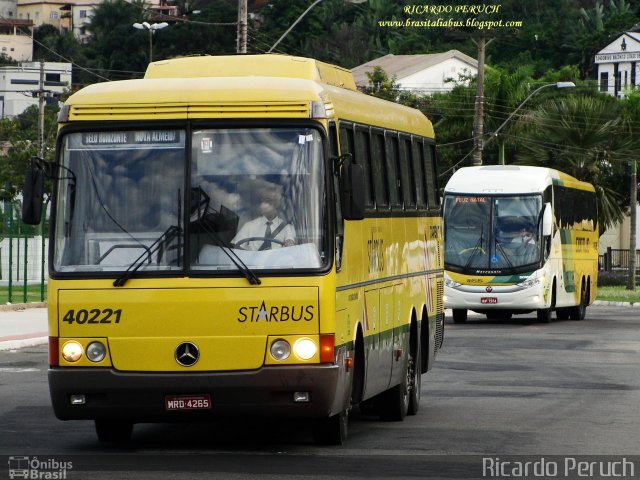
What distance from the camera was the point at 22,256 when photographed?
44500 millimetres

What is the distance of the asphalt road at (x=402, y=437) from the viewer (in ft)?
40.7

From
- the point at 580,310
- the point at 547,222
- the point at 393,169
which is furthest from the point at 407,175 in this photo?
the point at 580,310

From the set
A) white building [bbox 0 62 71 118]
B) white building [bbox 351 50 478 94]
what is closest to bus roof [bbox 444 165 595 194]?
white building [bbox 351 50 478 94]

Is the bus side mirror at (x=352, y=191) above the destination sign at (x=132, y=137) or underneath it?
underneath

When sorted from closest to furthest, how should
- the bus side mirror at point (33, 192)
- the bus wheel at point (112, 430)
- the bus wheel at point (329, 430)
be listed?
the bus side mirror at point (33, 192) < the bus wheel at point (329, 430) < the bus wheel at point (112, 430)

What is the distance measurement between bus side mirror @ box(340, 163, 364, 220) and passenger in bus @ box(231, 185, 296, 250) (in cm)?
47

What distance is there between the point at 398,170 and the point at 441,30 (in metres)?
114

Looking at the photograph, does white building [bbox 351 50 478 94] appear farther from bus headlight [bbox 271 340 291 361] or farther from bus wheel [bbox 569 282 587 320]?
bus headlight [bbox 271 340 291 361]

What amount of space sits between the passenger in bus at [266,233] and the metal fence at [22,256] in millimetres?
23607

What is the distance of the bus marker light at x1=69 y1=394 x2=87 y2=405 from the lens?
1276 centimetres

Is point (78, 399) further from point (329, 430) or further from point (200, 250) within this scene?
point (329, 430)

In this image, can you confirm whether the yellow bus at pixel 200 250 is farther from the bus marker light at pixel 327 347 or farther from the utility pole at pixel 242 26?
the utility pole at pixel 242 26

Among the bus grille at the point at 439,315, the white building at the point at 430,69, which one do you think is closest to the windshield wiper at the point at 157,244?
the bus grille at the point at 439,315

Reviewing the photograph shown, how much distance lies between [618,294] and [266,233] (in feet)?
158
